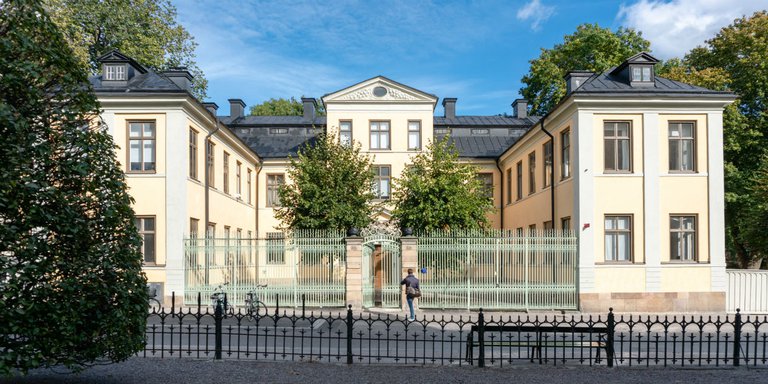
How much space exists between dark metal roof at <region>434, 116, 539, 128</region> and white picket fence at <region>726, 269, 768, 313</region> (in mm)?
19452

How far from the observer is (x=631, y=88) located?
2256cm

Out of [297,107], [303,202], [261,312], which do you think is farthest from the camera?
[297,107]

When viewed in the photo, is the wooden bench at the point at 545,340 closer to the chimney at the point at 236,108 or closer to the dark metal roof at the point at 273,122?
the dark metal roof at the point at 273,122

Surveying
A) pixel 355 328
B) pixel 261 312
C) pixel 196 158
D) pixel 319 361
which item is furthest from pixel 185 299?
pixel 319 361

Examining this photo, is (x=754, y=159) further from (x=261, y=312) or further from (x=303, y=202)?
(x=261, y=312)

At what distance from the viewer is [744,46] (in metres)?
35.0

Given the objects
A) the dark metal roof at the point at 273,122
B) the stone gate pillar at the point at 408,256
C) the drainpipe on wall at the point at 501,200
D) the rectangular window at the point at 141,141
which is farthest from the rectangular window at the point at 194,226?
the drainpipe on wall at the point at 501,200

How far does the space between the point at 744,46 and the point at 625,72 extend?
15.8 meters

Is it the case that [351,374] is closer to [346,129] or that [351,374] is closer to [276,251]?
[276,251]

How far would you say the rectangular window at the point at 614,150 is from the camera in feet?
72.9

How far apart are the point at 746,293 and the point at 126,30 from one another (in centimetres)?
3115

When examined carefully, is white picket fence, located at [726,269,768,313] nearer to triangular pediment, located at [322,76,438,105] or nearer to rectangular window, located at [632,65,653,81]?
rectangular window, located at [632,65,653,81]

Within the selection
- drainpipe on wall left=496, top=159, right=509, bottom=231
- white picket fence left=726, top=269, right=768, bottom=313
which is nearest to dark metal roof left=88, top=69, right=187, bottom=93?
white picket fence left=726, top=269, right=768, bottom=313

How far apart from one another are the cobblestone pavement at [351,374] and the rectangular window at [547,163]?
15.4 m
